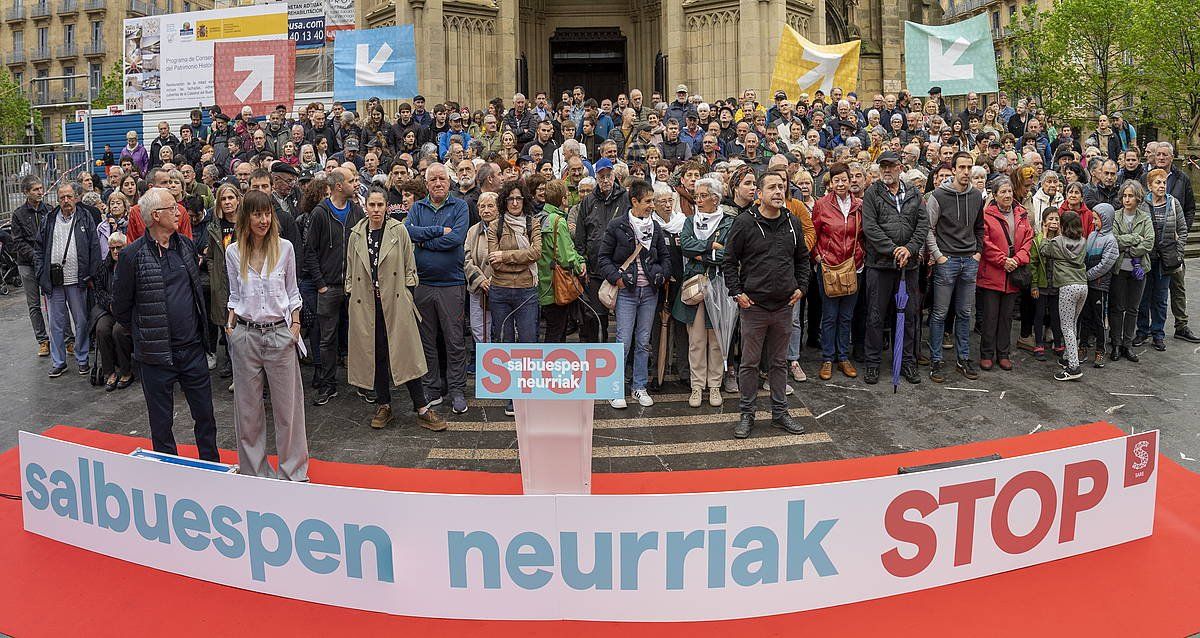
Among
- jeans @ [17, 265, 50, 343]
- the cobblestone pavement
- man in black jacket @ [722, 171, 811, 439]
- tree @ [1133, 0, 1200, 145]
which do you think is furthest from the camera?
tree @ [1133, 0, 1200, 145]

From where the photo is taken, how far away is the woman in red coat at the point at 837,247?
8.21m

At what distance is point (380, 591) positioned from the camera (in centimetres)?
409

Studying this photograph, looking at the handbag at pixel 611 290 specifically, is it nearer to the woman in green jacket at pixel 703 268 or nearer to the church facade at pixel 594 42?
the woman in green jacket at pixel 703 268

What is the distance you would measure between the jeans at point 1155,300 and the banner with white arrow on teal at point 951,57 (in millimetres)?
6922

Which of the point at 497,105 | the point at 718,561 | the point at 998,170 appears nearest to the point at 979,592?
the point at 718,561

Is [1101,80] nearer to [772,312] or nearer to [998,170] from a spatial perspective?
[998,170]

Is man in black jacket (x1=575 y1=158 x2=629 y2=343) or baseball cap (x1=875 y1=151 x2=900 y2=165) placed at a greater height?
baseball cap (x1=875 y1=151 x2=900 y2=165)

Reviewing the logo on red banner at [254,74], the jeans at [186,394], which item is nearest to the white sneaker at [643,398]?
the jeans at [186,394]

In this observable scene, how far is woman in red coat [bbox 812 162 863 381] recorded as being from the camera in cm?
821

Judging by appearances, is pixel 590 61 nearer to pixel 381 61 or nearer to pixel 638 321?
pixel 381 61

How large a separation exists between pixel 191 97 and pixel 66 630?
2233cm

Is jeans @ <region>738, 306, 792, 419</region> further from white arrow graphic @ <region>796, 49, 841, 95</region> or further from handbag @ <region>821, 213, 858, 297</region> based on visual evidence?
white arrow graphic @ <region>796, 49, 841, 95</region>

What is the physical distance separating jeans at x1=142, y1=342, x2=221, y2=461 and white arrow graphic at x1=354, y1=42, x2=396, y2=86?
1013 cm

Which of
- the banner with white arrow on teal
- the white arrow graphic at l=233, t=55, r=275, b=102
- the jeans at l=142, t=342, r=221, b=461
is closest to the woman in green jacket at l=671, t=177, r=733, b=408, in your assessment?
the jeans at l=142, t=342, r=221, b=461
